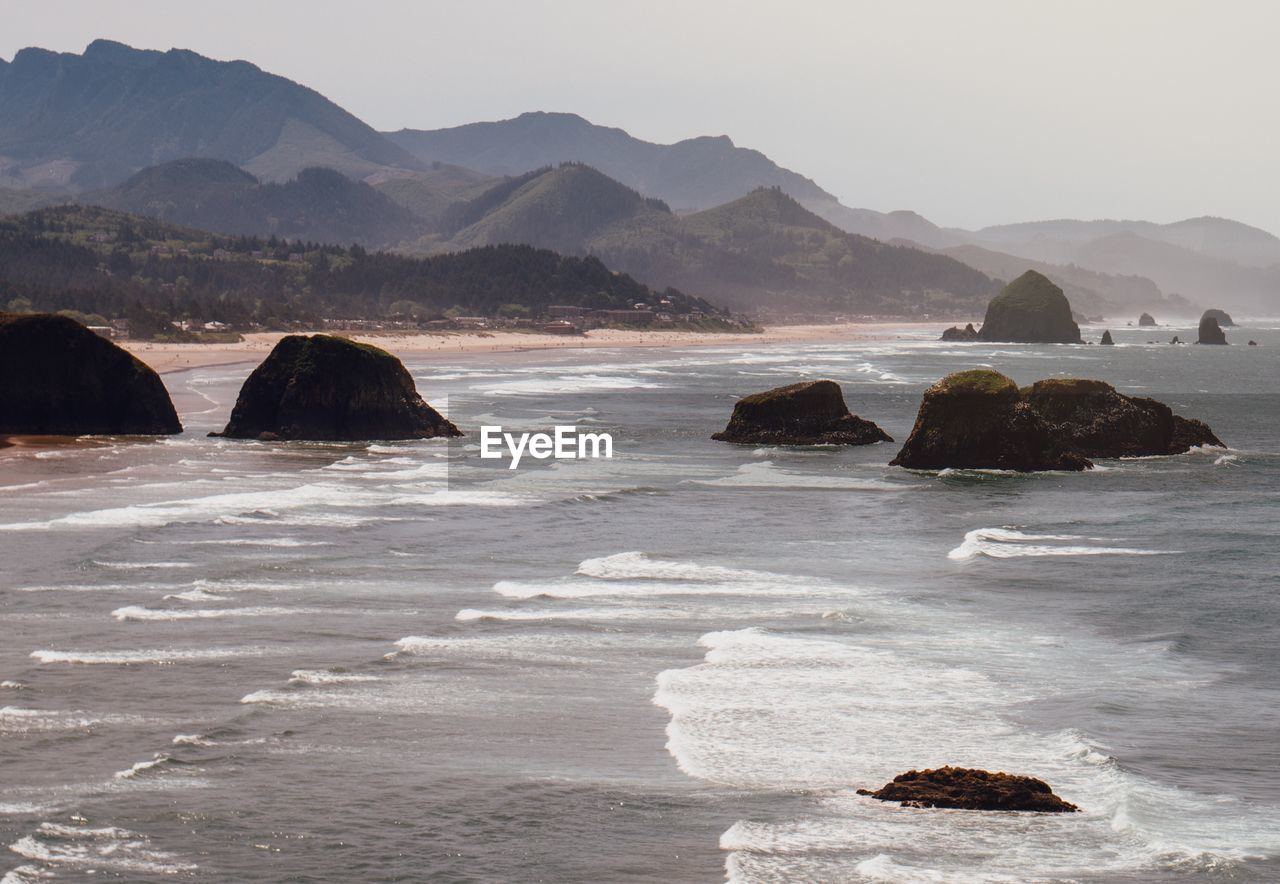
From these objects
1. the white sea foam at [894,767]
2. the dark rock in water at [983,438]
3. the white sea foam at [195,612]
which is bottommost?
the white sea foam at [894,767]

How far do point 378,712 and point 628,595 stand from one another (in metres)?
7.86

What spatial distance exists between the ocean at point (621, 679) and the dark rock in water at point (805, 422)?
528 inches

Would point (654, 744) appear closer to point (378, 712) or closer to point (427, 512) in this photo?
point (378, 712)

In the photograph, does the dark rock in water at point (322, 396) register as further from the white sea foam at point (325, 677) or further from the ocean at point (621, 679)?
the white sea foam at point (325, 677)

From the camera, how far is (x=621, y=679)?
17.8m

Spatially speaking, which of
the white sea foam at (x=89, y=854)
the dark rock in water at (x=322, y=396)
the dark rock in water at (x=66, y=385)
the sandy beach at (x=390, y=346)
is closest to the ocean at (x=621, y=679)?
the white sea foam at (x=89, y=854)

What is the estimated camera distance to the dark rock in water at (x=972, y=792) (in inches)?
522

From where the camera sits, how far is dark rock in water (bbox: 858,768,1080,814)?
13250mm

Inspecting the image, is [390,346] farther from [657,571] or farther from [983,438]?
[657,571]

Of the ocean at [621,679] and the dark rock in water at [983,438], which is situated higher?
the dark rock in water at [983,438]

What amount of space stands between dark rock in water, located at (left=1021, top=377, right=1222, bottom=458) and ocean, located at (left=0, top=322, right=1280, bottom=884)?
879 centimetres

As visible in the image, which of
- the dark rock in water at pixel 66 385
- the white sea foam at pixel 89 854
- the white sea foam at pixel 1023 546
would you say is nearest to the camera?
the white sea foam at pixel 89 854

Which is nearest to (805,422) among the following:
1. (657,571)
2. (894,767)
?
(657,571)

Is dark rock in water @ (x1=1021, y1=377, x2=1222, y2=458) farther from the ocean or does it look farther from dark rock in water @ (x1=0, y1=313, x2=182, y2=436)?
dark rock in water @ (x1=0, y1=313, x2=182, y2=436)
